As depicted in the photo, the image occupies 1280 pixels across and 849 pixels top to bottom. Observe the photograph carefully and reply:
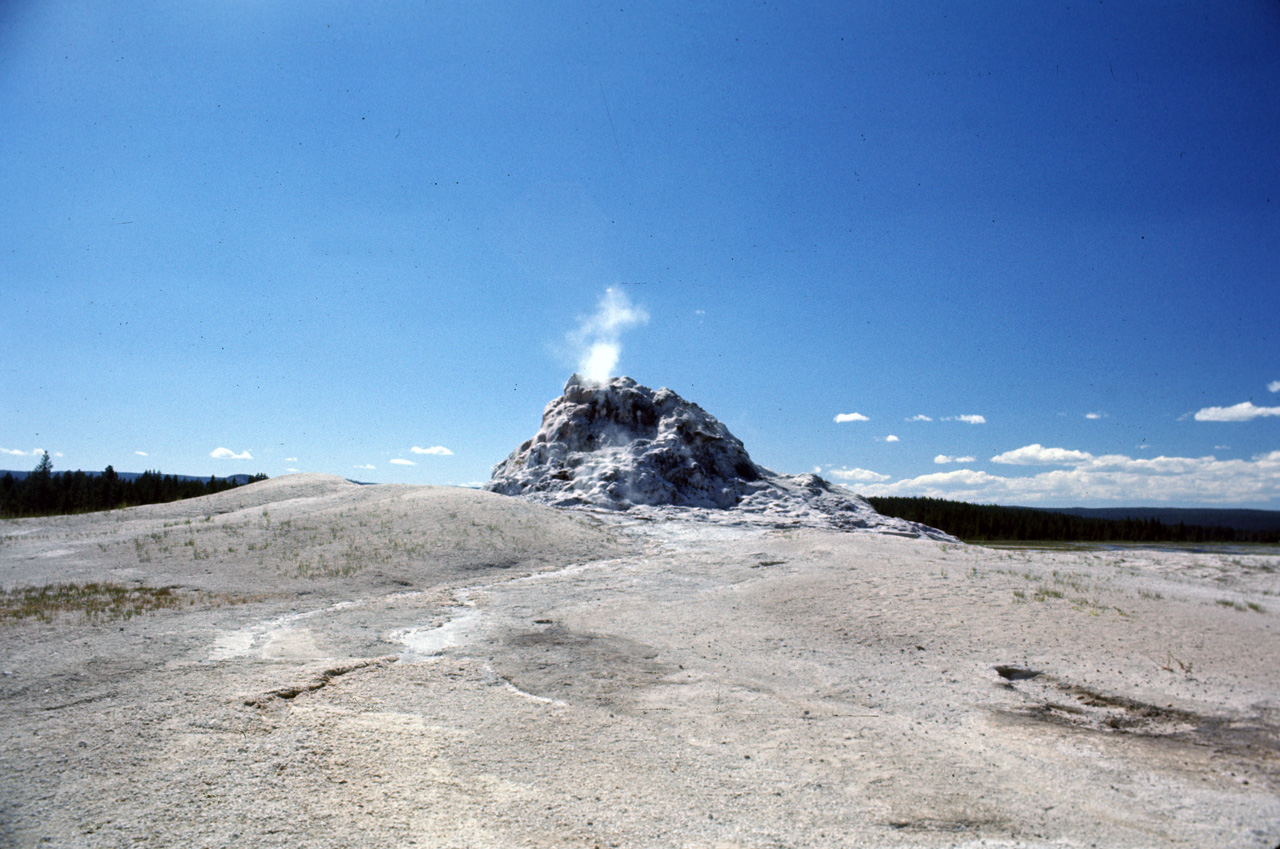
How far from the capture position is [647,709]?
686cm

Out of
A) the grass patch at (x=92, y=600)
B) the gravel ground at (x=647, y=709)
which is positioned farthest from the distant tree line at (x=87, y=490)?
the gravel ground at (x=647, y=709)

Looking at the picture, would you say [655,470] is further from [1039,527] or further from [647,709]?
[1039,527]

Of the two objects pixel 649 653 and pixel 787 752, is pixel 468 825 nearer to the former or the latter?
pixel 787 752

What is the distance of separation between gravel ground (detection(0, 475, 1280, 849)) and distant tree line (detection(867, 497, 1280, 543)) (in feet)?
195

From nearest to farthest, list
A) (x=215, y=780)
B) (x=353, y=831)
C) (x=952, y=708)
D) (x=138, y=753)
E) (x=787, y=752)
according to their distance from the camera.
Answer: (x=353, y=831)
(x=215, y=780)
(x=138, y=753)
(x=787, y=752)
(x=952, y=708)

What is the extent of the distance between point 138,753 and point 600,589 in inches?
376

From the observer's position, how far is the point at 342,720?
20.2ft

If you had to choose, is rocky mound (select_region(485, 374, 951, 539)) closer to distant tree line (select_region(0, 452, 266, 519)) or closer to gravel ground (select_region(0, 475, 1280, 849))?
gravel ground (select_region(0, 475, 1280, 849))

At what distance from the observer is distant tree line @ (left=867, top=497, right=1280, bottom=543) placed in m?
69.4

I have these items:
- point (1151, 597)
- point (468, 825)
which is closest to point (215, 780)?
point (468, 825)

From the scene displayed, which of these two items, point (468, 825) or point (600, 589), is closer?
point (468, 825)

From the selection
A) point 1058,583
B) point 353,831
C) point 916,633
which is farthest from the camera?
point 1058,583

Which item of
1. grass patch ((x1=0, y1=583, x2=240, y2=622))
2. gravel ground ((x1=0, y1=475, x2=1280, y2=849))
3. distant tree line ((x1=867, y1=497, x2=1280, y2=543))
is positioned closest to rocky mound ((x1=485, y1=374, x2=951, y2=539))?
gravel ground ((x1=0, y1=475, x2=1280, y2=849))

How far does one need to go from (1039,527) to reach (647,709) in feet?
257
